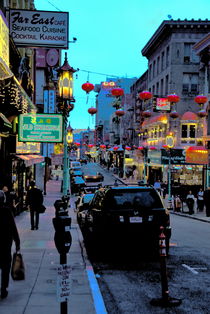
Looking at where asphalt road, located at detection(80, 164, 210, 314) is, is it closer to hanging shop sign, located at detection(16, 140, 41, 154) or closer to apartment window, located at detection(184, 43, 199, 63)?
hanging shop sign, located at detection(16, 140, 41, 154)

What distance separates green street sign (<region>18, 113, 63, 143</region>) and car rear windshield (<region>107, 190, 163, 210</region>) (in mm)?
5775

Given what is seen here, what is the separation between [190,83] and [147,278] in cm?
4284

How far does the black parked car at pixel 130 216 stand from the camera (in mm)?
9961

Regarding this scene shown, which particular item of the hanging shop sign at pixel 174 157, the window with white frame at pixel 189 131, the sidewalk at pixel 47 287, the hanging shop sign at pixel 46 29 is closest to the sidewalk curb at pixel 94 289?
the sidewalk at pixel 47 287

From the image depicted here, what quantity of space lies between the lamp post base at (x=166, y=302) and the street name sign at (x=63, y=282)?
7.49ft

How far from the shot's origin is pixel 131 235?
9969 mm

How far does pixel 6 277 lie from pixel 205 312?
3.16 metres

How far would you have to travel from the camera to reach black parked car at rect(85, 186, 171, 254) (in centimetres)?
996

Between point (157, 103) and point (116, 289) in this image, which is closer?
point (116, 289)

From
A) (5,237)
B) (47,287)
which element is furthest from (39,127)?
(5,237)

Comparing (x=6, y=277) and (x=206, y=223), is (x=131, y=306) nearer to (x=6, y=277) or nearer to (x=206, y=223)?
(x=6, y=277)

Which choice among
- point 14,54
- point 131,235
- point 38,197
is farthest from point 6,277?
point 14,54

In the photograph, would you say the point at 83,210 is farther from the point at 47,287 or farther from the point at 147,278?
the point at 47,287

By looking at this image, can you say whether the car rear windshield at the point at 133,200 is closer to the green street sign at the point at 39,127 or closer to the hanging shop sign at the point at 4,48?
the hanging shop sign at the point at 4,48
